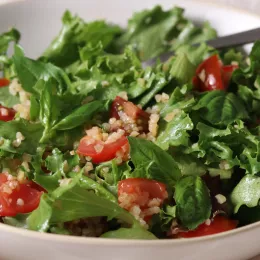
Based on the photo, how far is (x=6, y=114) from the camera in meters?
2.13

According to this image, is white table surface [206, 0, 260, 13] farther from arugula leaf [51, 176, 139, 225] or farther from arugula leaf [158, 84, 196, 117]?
arugula leaf [51, 176, 139, 225]

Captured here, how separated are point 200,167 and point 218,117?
0.22 metres

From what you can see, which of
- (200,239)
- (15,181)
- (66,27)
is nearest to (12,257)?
(15,181)

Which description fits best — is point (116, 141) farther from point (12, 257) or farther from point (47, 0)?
point (47, 0)

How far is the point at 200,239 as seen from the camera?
1.42 m

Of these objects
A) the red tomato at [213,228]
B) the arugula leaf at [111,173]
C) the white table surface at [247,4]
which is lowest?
the red tomato at [213,228]

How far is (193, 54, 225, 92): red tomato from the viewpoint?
88.0 inches

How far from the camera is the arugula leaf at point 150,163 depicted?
179cm

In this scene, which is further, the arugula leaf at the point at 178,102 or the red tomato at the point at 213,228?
the arugula leaf at the point at 178,102

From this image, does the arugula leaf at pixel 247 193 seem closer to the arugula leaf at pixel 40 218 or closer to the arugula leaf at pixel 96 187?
the arugula leaf at pixel 96 187

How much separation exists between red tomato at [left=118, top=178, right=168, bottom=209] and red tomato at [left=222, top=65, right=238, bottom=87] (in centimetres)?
74

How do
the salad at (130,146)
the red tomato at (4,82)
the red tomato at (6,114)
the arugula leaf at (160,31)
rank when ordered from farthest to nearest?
the arugula leaf at (160,31) → the red tomato at (4,82) → the red tomato at (6,114) → the salad at (130,146)

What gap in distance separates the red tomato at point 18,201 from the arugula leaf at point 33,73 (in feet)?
1.82

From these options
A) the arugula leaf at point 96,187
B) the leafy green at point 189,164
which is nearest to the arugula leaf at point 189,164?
the leafy green at point 189,164
